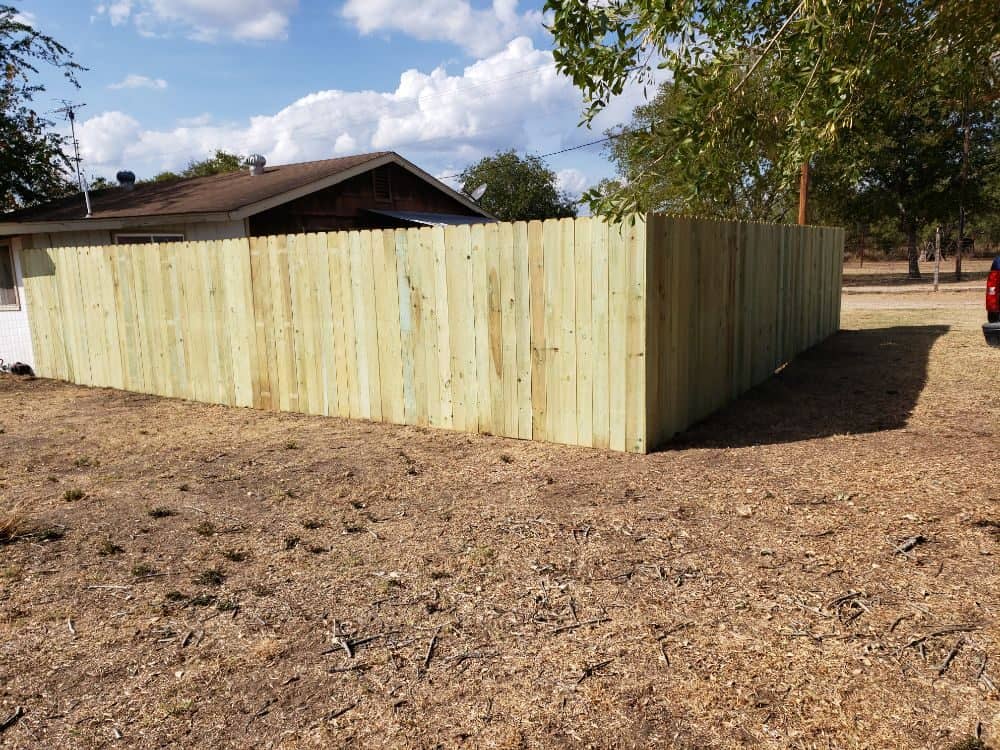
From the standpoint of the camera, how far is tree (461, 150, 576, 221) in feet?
128

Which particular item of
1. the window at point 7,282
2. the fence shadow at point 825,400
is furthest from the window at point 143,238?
the fence shadow at point 825,400

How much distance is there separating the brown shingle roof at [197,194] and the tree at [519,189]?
24.2 metres

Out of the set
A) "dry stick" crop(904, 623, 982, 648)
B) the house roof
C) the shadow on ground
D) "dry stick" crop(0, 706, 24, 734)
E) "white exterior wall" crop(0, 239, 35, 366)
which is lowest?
the shadow on ground

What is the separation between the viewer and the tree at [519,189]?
39.2 meters

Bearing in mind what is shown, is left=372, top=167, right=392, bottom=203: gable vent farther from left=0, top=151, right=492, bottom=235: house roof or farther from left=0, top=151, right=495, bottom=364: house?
left=0, top=151, right=492, bottom=235: house roof

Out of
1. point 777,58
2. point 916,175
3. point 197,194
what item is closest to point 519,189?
point 916,175

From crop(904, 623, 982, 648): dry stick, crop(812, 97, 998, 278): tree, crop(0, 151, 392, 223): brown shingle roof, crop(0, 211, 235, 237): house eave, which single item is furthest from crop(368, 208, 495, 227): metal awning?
crop(812, 97, 998, 278): tree

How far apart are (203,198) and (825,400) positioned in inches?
414

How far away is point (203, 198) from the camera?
1272 cm

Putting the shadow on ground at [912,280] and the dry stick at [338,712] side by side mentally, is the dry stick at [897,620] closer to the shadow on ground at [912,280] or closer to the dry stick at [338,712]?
the dry stick at [338,712]

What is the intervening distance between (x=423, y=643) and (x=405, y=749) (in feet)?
2.19

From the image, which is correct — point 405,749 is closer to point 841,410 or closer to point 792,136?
point 792,136

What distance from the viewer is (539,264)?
19.6 ft

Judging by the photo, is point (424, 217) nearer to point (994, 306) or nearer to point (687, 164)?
point (994, 306)
